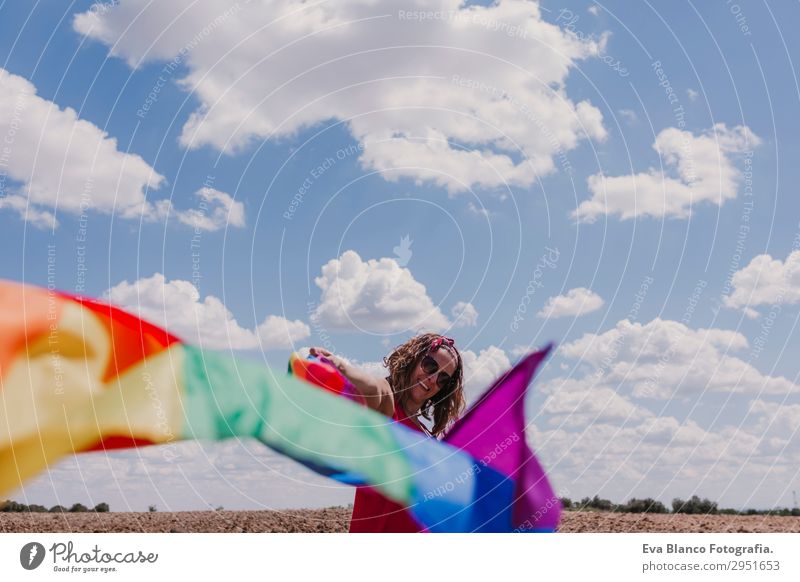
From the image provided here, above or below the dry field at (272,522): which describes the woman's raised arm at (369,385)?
above

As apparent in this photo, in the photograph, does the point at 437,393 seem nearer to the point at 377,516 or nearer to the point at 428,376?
the point at 428,376

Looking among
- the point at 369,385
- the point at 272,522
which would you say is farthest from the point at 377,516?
the point at 272,522

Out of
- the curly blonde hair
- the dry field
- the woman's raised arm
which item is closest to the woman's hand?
the woman's raised arm

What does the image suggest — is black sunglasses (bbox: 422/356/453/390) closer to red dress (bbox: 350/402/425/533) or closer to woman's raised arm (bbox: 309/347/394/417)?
woman's raised arm (bbox: 309/347/394/417)

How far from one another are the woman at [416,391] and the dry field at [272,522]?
12.1ft

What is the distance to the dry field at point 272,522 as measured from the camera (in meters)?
12.8

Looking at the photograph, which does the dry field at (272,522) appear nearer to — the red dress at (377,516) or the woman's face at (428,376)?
the red dress at (377,516)

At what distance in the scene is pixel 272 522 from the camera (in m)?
13.9

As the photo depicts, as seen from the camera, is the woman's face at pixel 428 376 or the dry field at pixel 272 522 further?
the dry field at pixel 272 522
